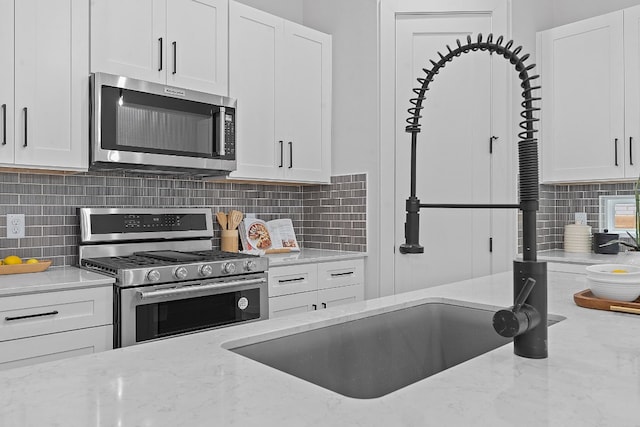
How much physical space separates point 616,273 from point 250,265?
1799mm

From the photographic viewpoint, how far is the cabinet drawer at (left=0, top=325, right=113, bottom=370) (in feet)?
6.35

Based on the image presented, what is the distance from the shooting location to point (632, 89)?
3166 millimetres

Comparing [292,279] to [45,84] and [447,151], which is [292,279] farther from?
[45,84]

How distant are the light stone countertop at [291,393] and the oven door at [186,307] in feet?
4.30

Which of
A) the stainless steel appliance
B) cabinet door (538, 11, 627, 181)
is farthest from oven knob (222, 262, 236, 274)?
cabinet door (538, 11, 627, 181)

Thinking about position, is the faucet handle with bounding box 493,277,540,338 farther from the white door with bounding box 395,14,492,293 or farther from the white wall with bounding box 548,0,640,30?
the white wall with bounding box 548,0,640,30

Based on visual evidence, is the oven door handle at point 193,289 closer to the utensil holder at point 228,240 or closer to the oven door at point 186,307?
the oven door at point 186,307

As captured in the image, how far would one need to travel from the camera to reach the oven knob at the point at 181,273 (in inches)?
Result: 93.5

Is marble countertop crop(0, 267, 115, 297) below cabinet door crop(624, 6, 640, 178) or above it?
below

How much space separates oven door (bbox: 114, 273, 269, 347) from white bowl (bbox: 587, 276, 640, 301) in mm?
1735

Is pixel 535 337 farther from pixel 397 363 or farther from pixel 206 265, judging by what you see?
pixel 206 265

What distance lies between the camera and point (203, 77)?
116 inches

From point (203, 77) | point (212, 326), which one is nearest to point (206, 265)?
point (212, 326)

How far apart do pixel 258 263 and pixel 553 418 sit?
7.13 ft
